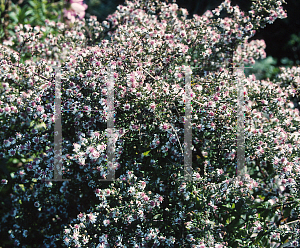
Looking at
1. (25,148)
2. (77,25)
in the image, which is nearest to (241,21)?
(77,25)

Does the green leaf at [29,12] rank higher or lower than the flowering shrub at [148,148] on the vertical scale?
higher

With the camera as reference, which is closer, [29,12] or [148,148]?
[148,148]

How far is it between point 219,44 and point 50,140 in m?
1.55

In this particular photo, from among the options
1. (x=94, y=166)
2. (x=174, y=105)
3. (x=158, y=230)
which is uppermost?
(x=174, y=105)

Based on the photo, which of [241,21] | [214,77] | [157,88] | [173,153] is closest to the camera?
[157,88]

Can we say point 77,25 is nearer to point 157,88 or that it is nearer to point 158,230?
point 157,88

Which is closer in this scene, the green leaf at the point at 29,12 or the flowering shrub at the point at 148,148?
the flowering shrub at the point at 148,148

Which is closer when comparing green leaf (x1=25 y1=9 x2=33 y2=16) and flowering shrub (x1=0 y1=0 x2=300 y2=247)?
flowering shrub (x1=0 y1=0 x2=300 y2=247)

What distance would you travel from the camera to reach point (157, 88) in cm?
202

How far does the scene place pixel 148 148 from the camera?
7.09ft

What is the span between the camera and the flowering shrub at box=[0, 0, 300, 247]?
191cm

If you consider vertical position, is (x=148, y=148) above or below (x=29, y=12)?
below

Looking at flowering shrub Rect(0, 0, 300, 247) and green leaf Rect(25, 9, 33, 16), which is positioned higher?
green leaf Rect(25, 9, 33, 16)

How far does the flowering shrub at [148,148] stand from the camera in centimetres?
191
